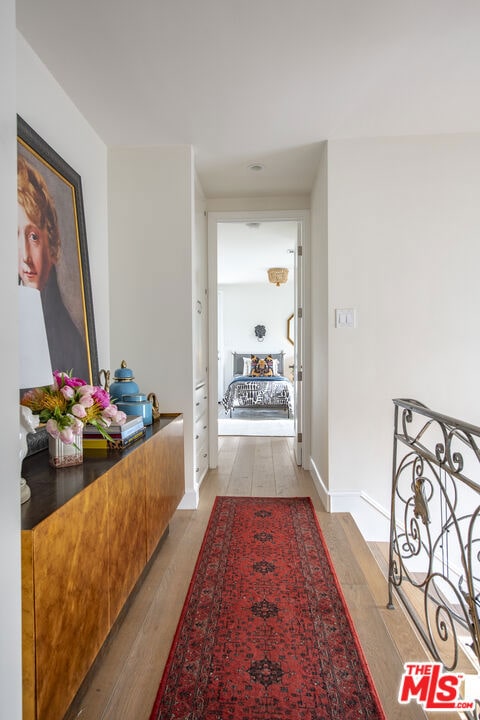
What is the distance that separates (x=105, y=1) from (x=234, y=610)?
259 centimetres

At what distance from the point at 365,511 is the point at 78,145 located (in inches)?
116

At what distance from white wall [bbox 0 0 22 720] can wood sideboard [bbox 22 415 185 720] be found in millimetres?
146

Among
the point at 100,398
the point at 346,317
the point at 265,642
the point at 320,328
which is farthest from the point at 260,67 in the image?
the point at 265,642

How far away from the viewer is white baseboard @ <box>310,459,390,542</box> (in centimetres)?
268

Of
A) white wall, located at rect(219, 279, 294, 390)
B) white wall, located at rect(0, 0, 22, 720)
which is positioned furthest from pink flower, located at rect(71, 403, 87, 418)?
white wall, located at rect(219, 279, 294, 390)

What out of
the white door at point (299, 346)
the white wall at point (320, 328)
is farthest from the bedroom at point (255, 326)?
the white wall at point (320, 328)

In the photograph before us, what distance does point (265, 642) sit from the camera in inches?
59.4

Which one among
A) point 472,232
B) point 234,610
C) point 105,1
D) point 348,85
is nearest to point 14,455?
point 234,610

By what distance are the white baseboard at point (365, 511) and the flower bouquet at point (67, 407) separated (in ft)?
6.01

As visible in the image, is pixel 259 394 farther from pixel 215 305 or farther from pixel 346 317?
pixel 346 317

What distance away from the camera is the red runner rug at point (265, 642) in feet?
4.08

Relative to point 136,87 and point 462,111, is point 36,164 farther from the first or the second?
point 462,111

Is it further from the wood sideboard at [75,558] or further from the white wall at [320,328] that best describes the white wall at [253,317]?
the wood sideboard at [75,558]

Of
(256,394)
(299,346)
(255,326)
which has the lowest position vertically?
(256,394)
